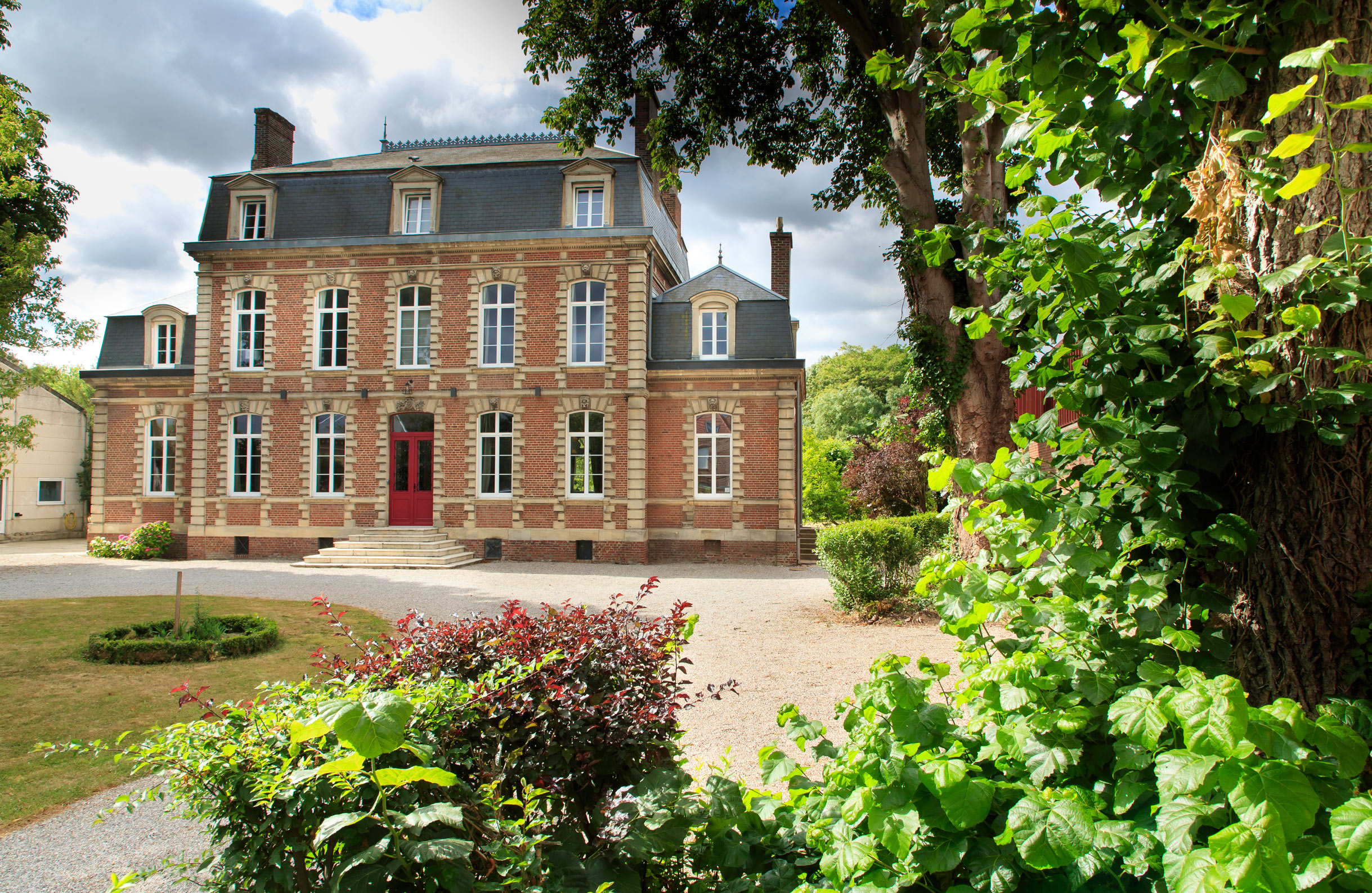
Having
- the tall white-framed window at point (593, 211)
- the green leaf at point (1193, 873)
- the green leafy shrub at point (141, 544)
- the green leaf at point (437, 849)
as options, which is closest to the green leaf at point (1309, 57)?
the green leaf at point (1193, 873)

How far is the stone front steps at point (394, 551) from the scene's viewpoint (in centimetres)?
1588

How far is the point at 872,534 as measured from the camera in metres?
9.70

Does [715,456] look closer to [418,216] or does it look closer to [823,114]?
[823,114]

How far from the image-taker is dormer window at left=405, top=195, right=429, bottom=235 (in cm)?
1805

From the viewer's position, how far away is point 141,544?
59.6 ft

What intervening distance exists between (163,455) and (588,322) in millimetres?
12031

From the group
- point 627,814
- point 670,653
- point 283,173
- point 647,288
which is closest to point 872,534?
point 670,653

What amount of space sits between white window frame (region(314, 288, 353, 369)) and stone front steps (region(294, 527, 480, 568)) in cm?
438

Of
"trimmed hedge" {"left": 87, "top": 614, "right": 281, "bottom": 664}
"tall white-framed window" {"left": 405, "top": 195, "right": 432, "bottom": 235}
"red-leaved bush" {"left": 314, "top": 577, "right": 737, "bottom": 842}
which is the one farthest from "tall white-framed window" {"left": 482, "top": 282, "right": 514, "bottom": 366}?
"red-leaved bush" {"left": 314, "top": 577, "right": 737, "bottom": 842}

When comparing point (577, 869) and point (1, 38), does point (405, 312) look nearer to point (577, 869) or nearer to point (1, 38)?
point (1, 38)

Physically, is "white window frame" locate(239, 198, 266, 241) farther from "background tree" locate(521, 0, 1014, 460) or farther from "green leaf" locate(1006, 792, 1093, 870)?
"green leaf" locate(1006, 792, 1093, 870)

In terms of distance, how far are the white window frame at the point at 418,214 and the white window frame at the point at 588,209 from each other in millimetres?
3678

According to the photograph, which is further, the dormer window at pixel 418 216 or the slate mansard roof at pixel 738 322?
the dormer window at pixel 418 216

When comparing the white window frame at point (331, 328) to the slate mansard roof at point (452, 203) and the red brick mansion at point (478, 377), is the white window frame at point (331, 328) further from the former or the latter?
the slate mansard roof at point (452, 203)
